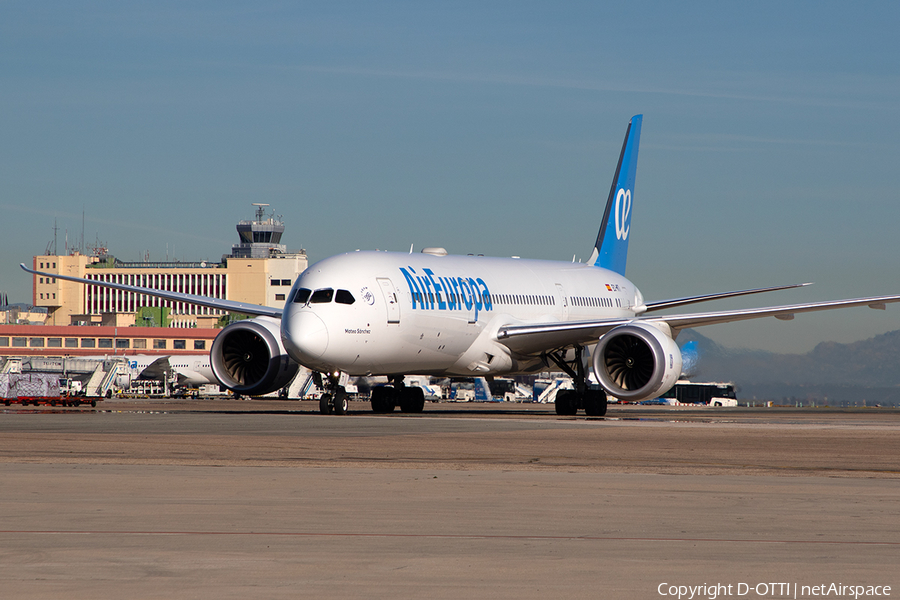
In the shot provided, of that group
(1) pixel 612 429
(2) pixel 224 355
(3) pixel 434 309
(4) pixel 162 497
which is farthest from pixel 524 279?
(4) pixel 162 497

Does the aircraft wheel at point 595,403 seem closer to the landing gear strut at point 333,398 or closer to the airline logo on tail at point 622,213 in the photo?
the landing gear strut at point 333,398

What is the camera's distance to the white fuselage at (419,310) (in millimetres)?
25750

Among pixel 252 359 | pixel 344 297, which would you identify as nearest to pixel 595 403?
pixel 344 297

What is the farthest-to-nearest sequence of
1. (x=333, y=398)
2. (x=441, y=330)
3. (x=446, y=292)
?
(x=446, y=292) < (x=441, y=330) < (x=333, y=398)

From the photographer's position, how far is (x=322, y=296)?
85.3ft

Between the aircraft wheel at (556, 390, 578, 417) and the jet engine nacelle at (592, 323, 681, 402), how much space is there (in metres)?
2.86

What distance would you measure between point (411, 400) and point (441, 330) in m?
3.27

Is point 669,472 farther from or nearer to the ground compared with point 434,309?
nearer to the ground

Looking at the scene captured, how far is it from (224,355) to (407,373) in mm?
4704

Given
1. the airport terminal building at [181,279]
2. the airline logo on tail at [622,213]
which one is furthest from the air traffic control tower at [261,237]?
the airline logo on tail at [622,213]

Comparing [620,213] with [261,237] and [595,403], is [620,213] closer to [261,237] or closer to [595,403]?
[595,403]

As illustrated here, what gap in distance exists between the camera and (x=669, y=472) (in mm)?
12547

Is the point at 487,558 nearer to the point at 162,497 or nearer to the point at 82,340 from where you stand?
the point at 162,497

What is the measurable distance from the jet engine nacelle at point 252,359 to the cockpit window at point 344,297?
2808 millimetres
